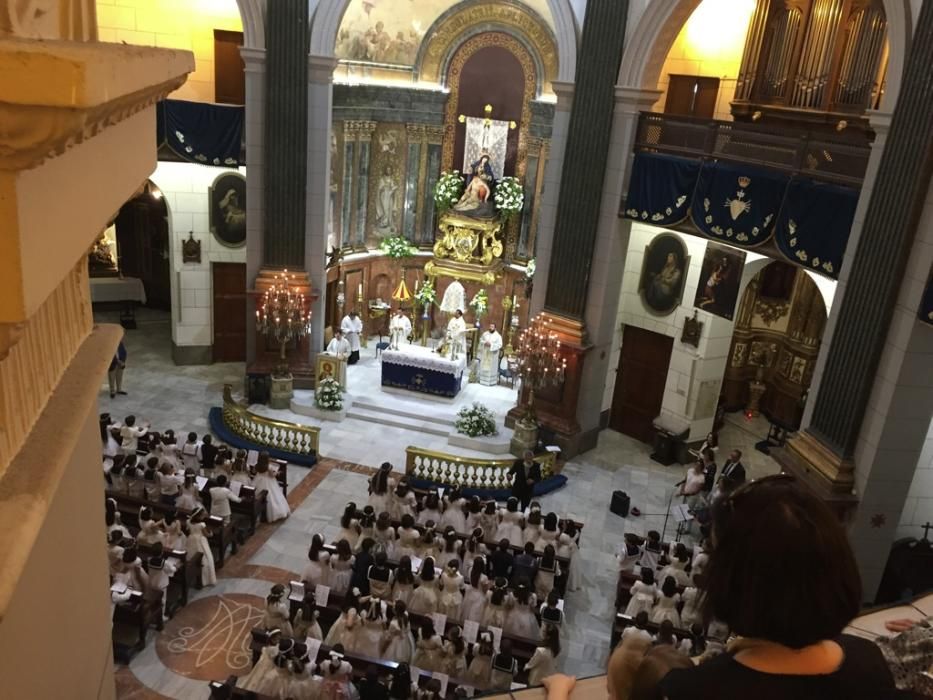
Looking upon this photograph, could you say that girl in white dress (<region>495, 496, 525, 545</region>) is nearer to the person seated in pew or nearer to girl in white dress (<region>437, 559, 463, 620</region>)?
girl in white dress (<region>437, 559, 463, 620</region>)

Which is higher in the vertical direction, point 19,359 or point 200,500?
point 19,359

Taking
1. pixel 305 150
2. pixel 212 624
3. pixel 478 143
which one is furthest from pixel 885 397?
pixel 478 143

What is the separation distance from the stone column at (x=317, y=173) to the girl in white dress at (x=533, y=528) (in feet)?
25.7

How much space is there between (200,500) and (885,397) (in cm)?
1022

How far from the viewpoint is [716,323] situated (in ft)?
53.4

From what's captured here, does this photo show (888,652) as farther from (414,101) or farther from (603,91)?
(414,101)

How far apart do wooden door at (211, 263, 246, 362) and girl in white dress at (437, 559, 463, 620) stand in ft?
37.7

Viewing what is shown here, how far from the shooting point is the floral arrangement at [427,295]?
21.2 m

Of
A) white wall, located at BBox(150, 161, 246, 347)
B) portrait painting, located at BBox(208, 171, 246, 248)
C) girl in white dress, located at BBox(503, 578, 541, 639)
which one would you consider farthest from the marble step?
girl in white dress, located at BBox(503, 578, 541, 639)

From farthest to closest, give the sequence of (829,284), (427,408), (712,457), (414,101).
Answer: (414,101) < (427,408) < (829,284) < (712,457)

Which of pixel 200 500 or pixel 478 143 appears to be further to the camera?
pixel 478 143

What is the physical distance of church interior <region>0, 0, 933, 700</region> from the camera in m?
2.25

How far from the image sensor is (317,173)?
16984 mm

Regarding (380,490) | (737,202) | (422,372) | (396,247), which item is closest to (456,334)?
(422,372)
